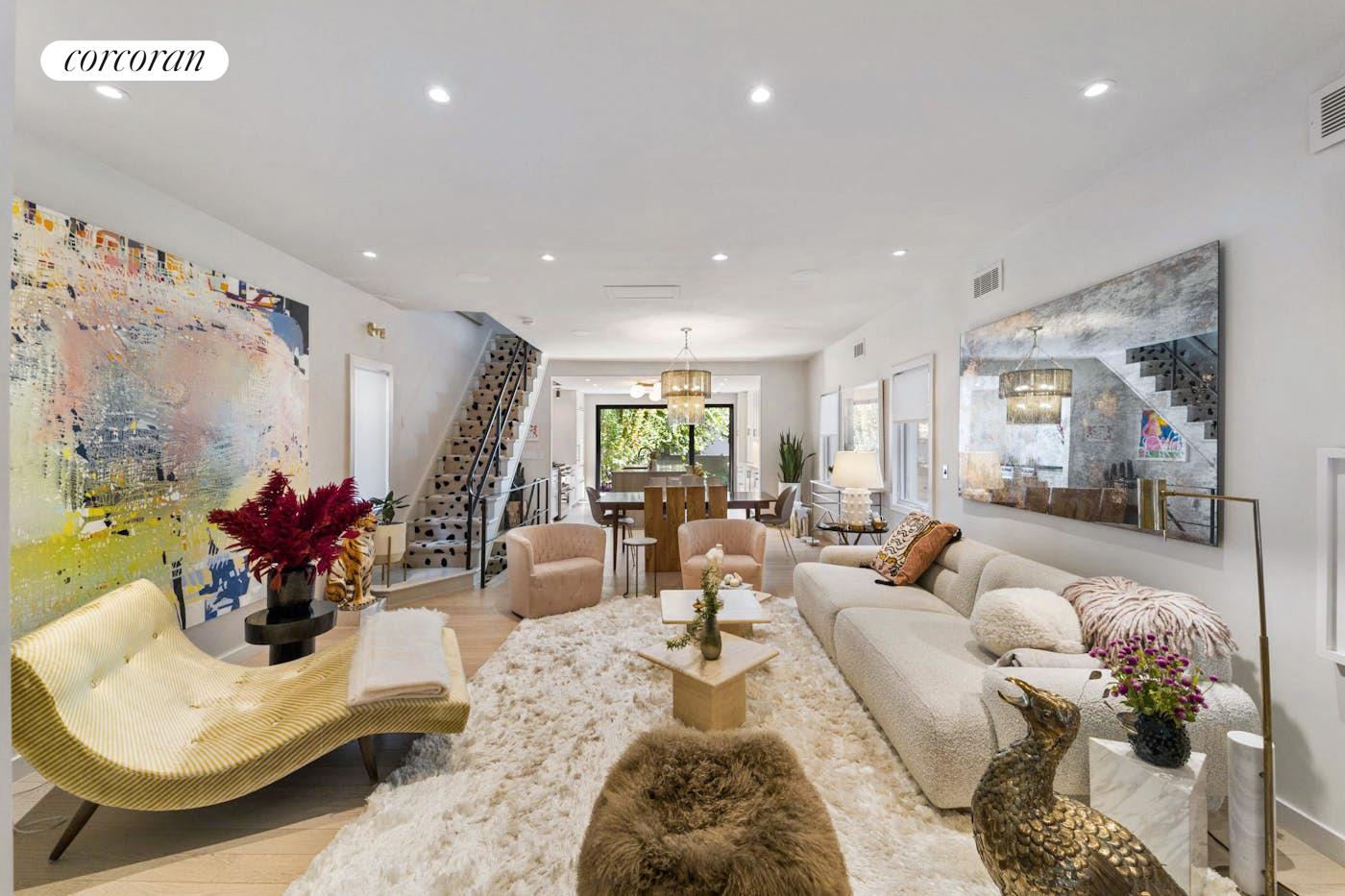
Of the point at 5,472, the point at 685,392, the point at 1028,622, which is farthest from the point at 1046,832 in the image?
the point at 685,392

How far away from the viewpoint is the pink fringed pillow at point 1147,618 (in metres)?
1.92

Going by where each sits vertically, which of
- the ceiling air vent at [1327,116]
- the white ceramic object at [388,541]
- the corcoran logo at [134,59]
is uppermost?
the corcoran logo at [134,59]

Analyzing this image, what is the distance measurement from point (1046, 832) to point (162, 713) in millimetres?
2958

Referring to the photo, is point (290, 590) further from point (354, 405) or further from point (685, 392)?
point (685, 392)

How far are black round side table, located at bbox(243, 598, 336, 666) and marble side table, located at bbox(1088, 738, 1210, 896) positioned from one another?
3.24m

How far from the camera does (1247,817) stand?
5.41ft

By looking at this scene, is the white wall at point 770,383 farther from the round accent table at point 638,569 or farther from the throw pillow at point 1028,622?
the throw pillow at point 1028,622

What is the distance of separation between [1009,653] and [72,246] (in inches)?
172

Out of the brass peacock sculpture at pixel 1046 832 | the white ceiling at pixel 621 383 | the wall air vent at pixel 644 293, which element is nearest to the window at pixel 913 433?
the wall air vent at pixel 644 293

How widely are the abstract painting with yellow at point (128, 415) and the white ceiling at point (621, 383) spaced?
566cm

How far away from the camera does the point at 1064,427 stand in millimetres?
2924

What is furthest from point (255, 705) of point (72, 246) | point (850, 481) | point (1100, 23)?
point (850, 481)

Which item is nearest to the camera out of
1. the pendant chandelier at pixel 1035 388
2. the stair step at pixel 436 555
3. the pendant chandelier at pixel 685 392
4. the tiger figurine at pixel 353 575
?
the pendant chandelier at pixel 1035 388

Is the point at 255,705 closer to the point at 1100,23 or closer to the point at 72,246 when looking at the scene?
the point at 72,246
